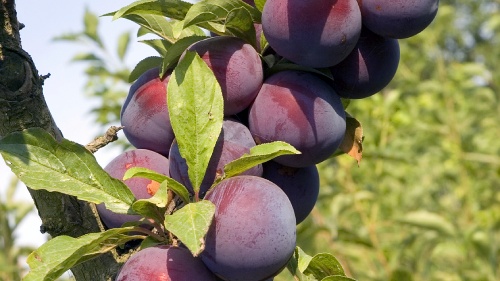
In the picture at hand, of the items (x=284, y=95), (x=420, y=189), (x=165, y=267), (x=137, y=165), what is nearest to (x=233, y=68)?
(x=284, y=95)

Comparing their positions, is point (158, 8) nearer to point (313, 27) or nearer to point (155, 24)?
point (155, 24)

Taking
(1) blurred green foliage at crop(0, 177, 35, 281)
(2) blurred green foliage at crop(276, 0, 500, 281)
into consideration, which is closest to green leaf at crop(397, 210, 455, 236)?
(2) blurred green foliage at crop(276, 0, 500, 281)

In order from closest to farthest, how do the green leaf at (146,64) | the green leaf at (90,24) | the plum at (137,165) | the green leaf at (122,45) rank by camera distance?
1. the plum at (137,165)
2. the green leaf at (146,64)
3. the green leaf at (122,45)
4. the green leaf at (90,24)

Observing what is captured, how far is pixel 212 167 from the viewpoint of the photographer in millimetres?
914

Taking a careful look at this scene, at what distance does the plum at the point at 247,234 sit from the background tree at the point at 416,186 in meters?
1.11

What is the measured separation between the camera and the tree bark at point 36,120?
887 mm

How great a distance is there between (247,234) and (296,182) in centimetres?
23

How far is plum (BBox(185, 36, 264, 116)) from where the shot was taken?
943 mm

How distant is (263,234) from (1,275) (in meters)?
1.43

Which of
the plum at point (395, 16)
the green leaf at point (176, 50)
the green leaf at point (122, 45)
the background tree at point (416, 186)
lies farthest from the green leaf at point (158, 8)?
the green leaf at point (122, 45)

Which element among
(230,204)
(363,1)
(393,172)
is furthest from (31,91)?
(393,172)

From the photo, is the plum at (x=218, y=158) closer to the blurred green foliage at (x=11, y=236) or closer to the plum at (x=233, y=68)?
the plum at (x=233, y=68)

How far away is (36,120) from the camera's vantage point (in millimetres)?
916

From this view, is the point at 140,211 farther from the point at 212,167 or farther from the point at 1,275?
the point at 1,275
